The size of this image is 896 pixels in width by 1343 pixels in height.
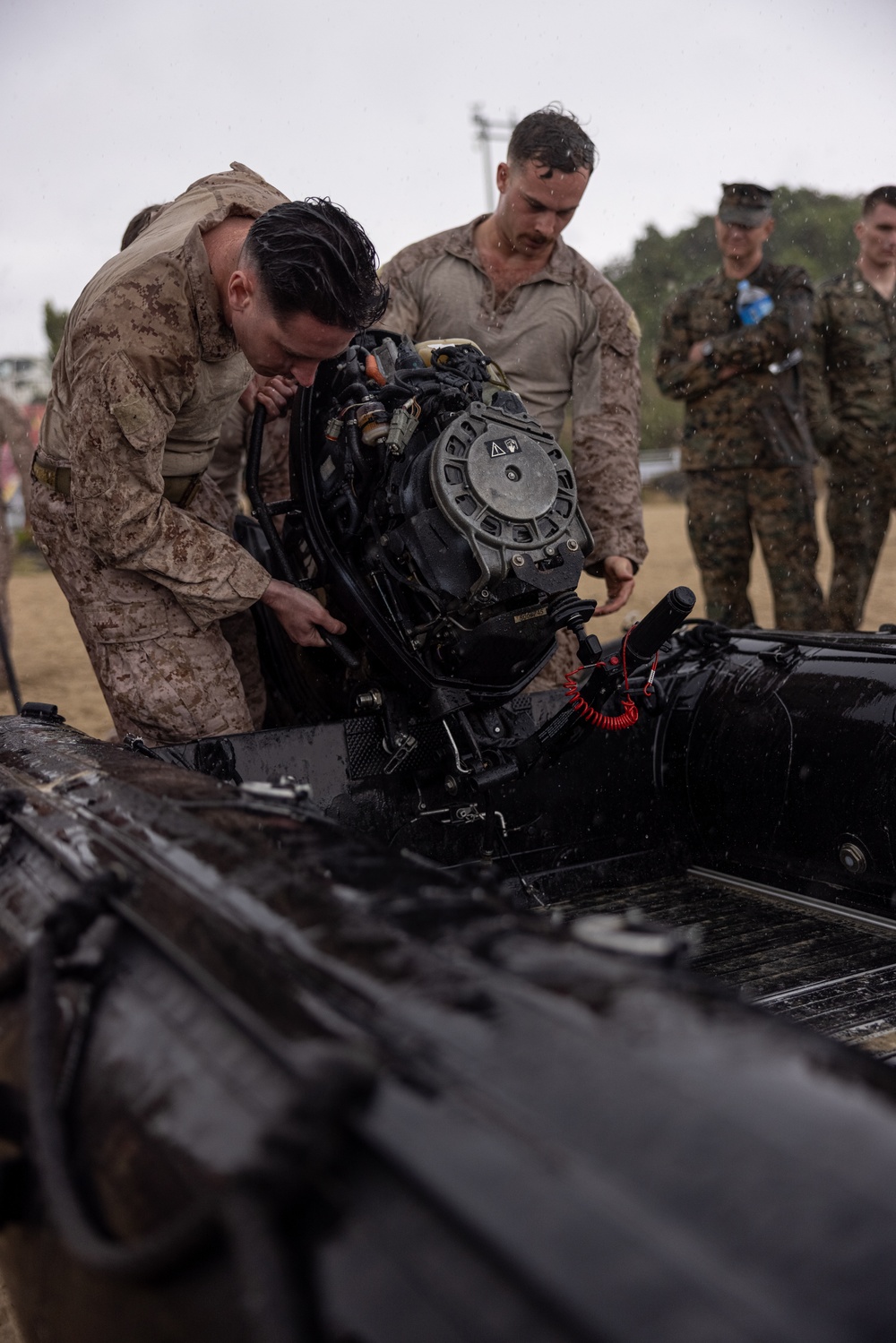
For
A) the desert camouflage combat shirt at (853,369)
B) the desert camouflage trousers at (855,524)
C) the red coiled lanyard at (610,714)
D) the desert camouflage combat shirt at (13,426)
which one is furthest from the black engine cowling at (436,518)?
the desert camouflage trousers at (855,524)

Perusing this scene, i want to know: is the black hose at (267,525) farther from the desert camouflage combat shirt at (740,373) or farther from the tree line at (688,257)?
the tree line at (688,257)

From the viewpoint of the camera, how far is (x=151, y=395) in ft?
7.26

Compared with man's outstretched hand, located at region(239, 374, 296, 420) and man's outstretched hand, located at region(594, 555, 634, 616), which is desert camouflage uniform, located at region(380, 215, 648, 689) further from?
man's outstretched hand, located at region(239, 374, 296, 420)

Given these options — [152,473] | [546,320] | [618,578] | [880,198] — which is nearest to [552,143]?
[546,320]

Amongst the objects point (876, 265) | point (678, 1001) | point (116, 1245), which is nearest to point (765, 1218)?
point (678, 1001)

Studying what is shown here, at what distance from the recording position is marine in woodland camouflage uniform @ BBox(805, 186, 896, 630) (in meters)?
4.97

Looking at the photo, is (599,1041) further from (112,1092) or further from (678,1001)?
(112,1092)

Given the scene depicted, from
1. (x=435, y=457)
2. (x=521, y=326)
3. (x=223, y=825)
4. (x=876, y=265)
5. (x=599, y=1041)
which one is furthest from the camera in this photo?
(x=876, y=265)

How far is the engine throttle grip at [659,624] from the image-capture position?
6.76 ft

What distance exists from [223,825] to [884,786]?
1336mm

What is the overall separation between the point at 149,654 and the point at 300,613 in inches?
15.0

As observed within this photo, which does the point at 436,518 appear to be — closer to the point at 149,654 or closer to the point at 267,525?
the point at 267,525

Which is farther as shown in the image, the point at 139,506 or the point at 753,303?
the point at 753,303

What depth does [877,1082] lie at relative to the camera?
0.77m
